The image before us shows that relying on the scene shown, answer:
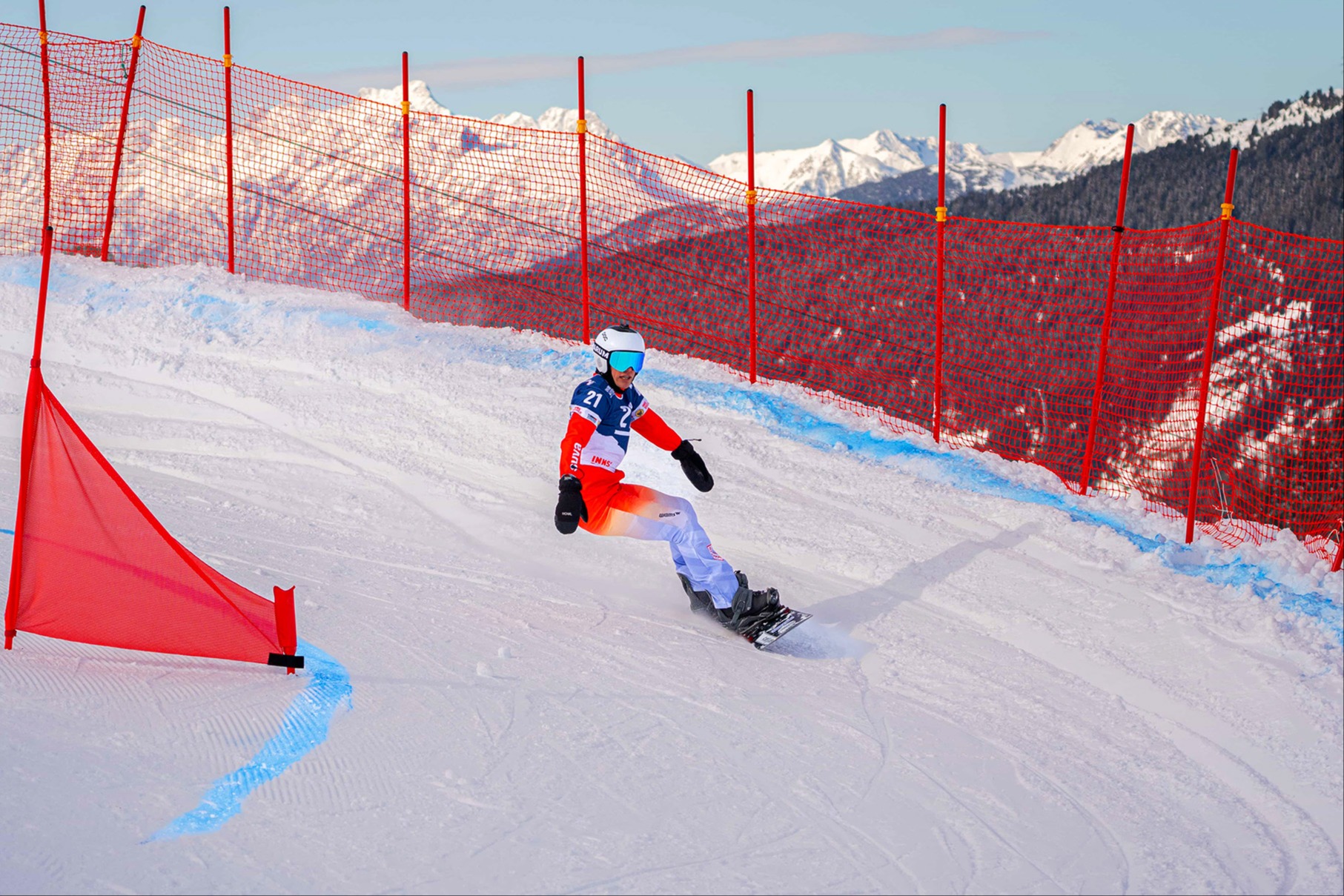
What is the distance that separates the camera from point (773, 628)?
210 inches

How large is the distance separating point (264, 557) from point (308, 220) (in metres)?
5.81

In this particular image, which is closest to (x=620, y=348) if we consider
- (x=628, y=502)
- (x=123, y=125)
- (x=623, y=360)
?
(x=623, y=360)

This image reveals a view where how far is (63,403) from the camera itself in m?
8.37

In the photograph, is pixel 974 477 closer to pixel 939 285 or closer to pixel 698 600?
pixel 939 285

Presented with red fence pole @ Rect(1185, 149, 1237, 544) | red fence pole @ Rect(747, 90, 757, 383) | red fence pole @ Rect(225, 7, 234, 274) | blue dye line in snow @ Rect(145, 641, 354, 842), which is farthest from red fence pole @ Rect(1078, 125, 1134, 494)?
red fence pole @ Rect(225, 7, 234, 274)

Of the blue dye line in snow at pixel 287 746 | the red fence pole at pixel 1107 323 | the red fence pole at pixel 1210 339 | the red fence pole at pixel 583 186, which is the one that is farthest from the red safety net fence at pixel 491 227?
the blue dye line in snow at pixel 287 746

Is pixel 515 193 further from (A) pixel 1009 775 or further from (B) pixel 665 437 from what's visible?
(A) pixel 1009 775

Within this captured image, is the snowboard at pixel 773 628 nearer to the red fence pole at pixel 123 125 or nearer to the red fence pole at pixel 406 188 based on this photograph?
the red fence pole at pixel 406 188

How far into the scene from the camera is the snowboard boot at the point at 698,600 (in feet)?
18.2

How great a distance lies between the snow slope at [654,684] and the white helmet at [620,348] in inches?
50.9

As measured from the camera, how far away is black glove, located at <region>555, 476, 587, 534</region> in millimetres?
4867

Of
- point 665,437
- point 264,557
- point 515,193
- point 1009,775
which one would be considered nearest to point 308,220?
point 515,193

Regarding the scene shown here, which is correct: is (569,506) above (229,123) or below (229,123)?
below

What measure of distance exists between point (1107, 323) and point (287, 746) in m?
5.69
